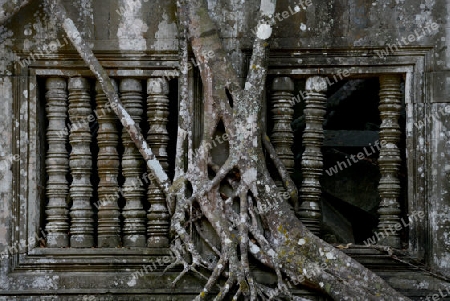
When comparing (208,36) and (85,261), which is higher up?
(208,36)

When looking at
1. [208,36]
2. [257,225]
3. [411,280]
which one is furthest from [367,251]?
[208,36]

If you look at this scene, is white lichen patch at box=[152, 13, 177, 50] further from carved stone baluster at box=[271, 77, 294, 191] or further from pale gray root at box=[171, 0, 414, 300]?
carved stone baluster at box=[271, 77, 294, 191]

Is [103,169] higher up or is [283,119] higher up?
[283,119]

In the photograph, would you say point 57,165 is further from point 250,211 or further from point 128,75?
point 250,211

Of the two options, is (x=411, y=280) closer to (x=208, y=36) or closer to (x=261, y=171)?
(x=261, y=171)

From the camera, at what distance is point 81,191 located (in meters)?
7.29

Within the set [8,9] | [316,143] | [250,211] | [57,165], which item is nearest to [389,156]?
[316,143]

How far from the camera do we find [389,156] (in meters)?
7.32

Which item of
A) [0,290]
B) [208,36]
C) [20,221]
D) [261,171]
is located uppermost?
[208,36]

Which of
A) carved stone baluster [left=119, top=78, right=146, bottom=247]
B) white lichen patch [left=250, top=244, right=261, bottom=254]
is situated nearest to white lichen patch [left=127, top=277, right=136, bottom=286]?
carved stone baluster [left=119, top=78, right=146, bottom=247]

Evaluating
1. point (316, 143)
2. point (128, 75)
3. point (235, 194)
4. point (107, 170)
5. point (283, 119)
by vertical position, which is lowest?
point (235, 194)

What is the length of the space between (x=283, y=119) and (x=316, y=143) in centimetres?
32

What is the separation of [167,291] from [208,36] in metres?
1.95

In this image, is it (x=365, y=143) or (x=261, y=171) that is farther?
(x=365, y=143)
